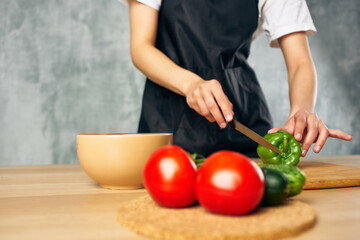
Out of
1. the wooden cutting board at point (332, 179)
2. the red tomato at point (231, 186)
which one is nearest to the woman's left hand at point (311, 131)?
the wooden cutting board at point (332, 179)

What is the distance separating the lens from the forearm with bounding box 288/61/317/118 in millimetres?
1456

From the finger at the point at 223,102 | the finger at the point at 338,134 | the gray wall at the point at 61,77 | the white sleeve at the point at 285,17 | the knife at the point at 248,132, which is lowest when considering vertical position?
the gray wall at the point at 61,77

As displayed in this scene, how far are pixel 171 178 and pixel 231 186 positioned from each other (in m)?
0.10

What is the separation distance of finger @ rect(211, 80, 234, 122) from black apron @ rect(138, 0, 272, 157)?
45 cm

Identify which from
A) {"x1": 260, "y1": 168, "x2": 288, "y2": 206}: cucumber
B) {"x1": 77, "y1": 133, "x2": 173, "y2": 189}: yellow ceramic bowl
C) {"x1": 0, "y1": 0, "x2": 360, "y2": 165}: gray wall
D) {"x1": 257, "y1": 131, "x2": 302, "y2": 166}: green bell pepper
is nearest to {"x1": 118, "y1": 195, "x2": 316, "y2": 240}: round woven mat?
{"x1": 260, "y1": 168, "x2": 288, "y2": 206}: cucumber

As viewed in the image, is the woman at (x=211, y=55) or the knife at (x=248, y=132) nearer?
the knife at (x=248, y=132)

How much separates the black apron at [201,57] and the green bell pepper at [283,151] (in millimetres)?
224

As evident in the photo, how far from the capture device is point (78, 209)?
0.65m

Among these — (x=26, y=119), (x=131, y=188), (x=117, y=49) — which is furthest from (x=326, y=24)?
(x=131, y=188)

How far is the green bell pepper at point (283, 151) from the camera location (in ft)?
3.98

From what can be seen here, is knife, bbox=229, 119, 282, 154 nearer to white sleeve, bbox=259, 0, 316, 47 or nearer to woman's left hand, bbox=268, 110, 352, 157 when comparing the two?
woman's left hand, bbox=268, 110, 352, 157

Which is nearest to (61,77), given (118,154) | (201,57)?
(201,57)

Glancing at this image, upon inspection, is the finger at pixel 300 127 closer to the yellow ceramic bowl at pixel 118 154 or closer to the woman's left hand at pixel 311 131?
the woman's left hand at pixel 311 131

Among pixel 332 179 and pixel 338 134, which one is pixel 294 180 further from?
pixel 338 134
